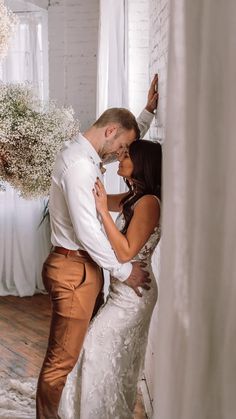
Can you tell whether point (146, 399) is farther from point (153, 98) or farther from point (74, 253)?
point (153, 98)

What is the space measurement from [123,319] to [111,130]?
86cm

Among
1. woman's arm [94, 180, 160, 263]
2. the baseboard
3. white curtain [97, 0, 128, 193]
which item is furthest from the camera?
white curtain [97, 0, 128, 193]

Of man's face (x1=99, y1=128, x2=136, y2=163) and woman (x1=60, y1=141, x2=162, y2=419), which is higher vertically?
man's face (x1=99, y1=128, x2=136, y2=163)

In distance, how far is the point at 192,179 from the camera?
68cm

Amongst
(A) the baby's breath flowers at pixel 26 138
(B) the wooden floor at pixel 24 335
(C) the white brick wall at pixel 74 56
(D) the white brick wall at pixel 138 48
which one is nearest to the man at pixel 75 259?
(A) the baby's breath flowers at pixel 26 138

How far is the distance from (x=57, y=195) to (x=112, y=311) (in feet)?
1.90

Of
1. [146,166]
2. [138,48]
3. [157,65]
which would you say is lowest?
[146,166]

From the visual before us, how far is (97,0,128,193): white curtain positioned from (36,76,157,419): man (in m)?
0.95

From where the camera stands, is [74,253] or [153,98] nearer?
[74,253]

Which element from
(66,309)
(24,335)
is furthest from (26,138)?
(24,335)

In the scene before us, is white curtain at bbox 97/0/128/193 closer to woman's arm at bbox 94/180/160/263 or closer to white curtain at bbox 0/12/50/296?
woman's arm at bbox 94/180/160/263

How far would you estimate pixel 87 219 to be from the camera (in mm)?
2039

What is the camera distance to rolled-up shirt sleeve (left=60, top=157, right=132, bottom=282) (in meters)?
2.04

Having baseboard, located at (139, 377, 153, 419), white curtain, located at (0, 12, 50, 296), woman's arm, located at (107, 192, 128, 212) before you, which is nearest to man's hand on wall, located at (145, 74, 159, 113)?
woman's arm, located at (107, 192, 128, 212)
